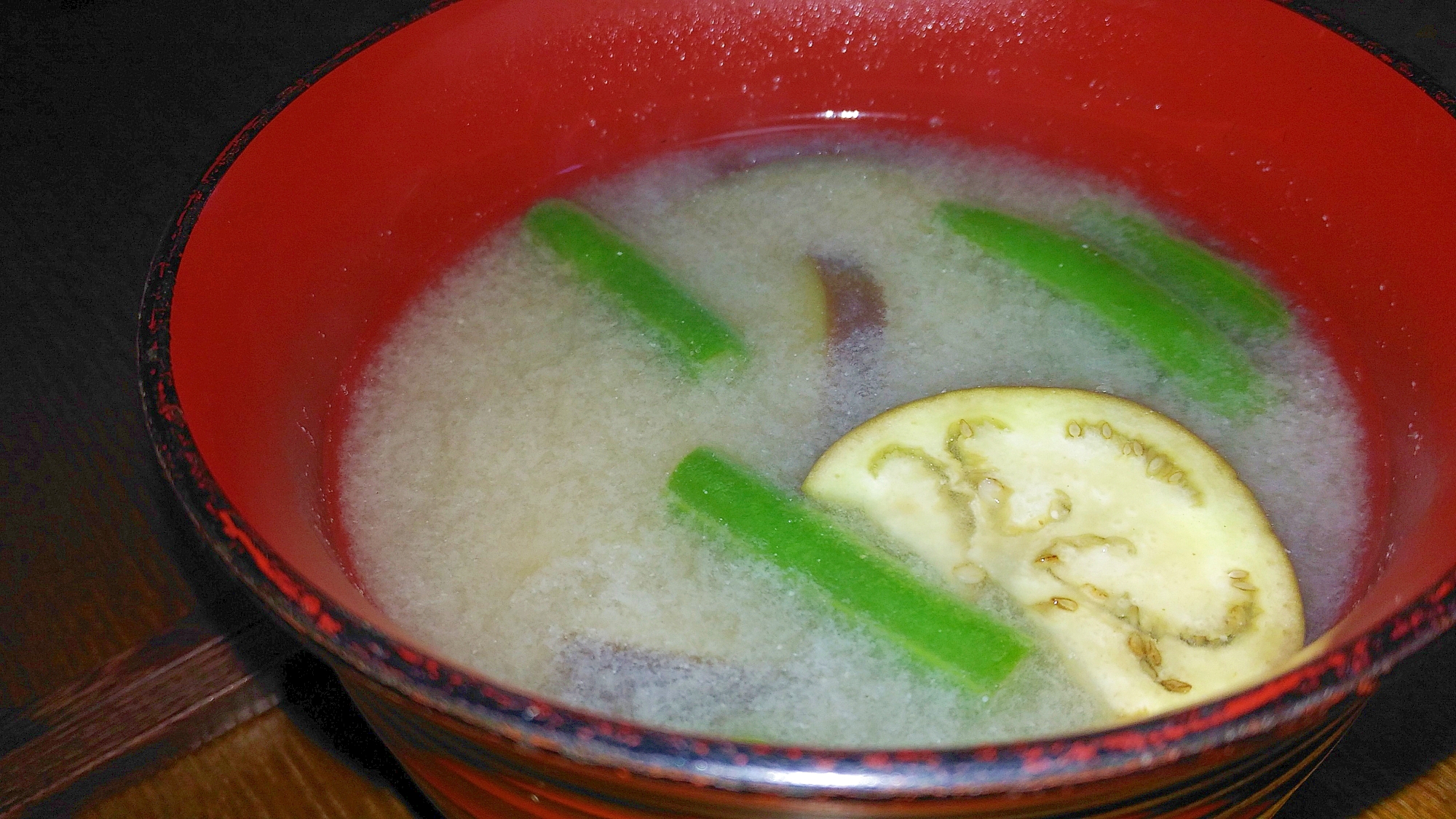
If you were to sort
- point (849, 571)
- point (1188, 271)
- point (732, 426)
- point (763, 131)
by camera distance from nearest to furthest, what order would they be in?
point (849, 571) < point (732, 426) < point (1188, 271) < point (763, 131)

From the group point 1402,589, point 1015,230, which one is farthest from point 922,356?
point 1402,589

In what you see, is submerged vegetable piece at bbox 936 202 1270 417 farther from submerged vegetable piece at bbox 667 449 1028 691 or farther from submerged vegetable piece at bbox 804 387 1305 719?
submerged vegetable piece at bbox 667 449 1028 691

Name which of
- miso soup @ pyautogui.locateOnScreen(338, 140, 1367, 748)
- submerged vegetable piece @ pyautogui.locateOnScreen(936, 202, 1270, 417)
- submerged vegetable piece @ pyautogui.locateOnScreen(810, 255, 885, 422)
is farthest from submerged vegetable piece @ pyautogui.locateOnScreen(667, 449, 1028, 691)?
submerged vegetable piece @ pyautogui.locateOnScreen(936, 202, 1270, 417)

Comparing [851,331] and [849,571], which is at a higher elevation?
[851,331]

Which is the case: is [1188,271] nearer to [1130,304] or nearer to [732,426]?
[1130,304]

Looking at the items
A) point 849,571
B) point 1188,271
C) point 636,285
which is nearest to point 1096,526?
point 849,571

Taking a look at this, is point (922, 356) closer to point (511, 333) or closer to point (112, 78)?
point (511, 333)
